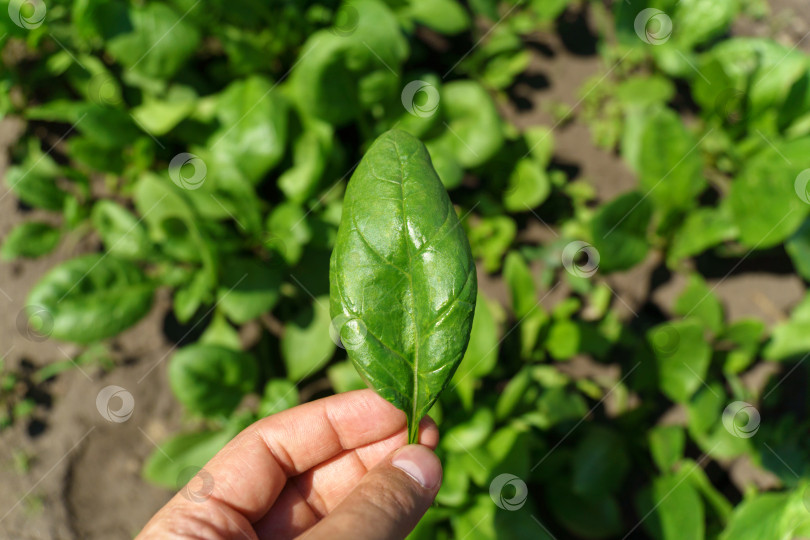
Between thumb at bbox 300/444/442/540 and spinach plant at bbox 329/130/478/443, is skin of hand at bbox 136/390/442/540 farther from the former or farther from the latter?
spinach plant at bbox 329/130/478/443

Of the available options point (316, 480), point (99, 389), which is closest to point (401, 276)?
point (316, 480)

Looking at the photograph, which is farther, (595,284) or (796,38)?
(796,38)

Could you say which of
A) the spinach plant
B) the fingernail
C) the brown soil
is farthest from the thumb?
the brown soil

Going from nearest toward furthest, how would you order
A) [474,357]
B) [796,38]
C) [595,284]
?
1. [474,357]
2. [595,284]
3. [796,38]

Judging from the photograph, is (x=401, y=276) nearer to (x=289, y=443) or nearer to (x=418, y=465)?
(x=418, y=465)

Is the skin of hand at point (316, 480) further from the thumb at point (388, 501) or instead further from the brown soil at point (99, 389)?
the brown soil at point (99, 389)

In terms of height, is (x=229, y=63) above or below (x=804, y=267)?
below

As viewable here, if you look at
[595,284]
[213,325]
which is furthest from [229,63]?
[595,284]

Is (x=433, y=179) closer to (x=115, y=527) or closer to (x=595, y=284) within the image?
(x=595, y=284)
